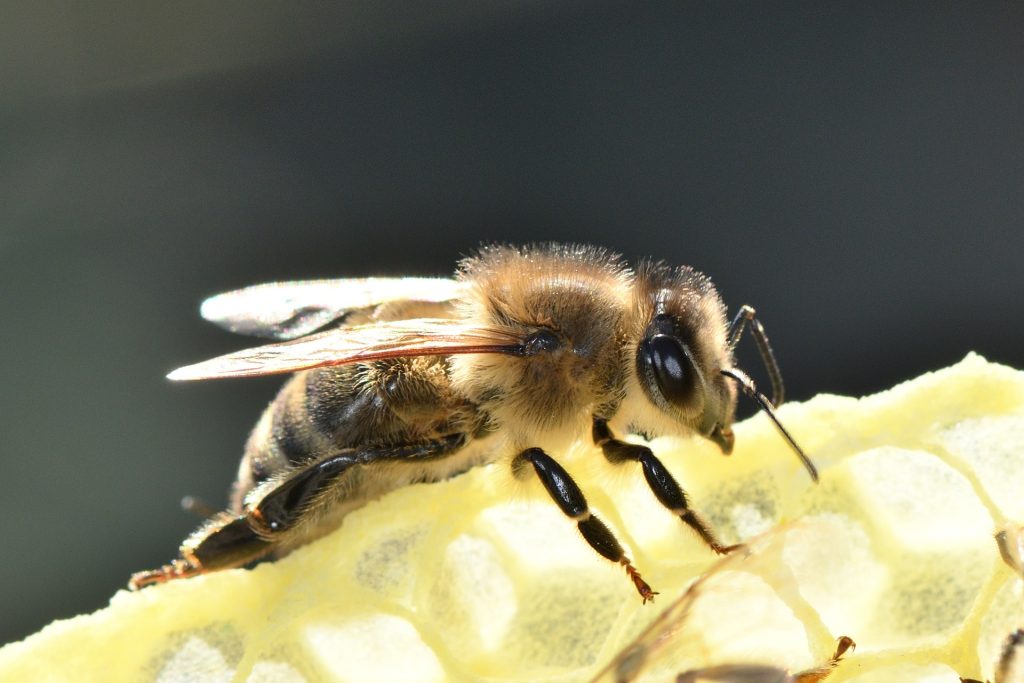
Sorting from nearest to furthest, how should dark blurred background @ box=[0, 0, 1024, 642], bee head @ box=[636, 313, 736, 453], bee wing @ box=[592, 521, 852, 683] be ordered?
bee wing @ box=[592, 521, 852, 683] → bee head @ box=[636, 313, 736, 453] → dark blurred background @ box=[0, 0, 1024, 642]

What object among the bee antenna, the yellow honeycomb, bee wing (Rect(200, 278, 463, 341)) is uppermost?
bee wing (Rect(200, 278, 463, 341))

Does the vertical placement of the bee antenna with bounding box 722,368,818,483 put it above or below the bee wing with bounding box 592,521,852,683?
above

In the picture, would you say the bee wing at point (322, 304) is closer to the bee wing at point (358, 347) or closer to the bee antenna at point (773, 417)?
the bee wing at point (358, 347)

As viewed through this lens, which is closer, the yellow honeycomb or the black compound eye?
the yellow honeycomb

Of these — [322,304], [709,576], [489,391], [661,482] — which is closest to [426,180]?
[322,304]

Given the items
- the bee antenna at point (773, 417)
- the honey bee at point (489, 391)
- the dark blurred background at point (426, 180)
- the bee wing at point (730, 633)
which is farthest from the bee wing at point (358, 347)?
the dark blurred background at point (426, 180)

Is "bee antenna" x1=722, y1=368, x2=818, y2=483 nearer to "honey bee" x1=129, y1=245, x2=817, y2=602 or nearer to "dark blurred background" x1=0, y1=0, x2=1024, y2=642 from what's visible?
"honey bee" x1=129, y1=245, x2=817, y2=602

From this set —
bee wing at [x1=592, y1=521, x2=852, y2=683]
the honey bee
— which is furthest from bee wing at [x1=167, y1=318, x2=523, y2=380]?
bee wing at [x1=592, y1=521, x2=852, y2=683]
